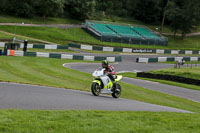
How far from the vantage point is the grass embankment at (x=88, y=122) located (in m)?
7.76

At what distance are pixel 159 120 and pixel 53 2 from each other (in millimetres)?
67799

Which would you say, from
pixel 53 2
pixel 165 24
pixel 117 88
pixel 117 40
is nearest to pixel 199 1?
pixel 165 24

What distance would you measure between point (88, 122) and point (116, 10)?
3500 inches

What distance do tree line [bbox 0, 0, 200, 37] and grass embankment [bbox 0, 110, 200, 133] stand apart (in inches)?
2631

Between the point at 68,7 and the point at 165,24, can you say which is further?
the point at 165,24

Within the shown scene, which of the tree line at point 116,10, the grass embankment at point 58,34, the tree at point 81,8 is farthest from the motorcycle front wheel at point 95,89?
the tree at point 81,8

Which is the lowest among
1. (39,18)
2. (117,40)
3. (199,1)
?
(117,40)

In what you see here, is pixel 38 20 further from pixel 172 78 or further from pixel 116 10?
pixel 172 78

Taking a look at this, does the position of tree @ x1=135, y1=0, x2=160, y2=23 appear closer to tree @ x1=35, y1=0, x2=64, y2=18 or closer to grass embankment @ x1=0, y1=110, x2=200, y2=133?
tree @ x1=35, y1=0, x2=64, y2=18

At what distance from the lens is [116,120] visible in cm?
933

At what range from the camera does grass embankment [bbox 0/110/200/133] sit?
7.76 meters

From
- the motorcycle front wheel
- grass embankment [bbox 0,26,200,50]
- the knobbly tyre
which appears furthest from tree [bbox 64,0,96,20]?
the motorcycle front wheel

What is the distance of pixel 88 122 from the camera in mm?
8695

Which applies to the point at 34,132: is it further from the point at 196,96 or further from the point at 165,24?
the point at 165,24
